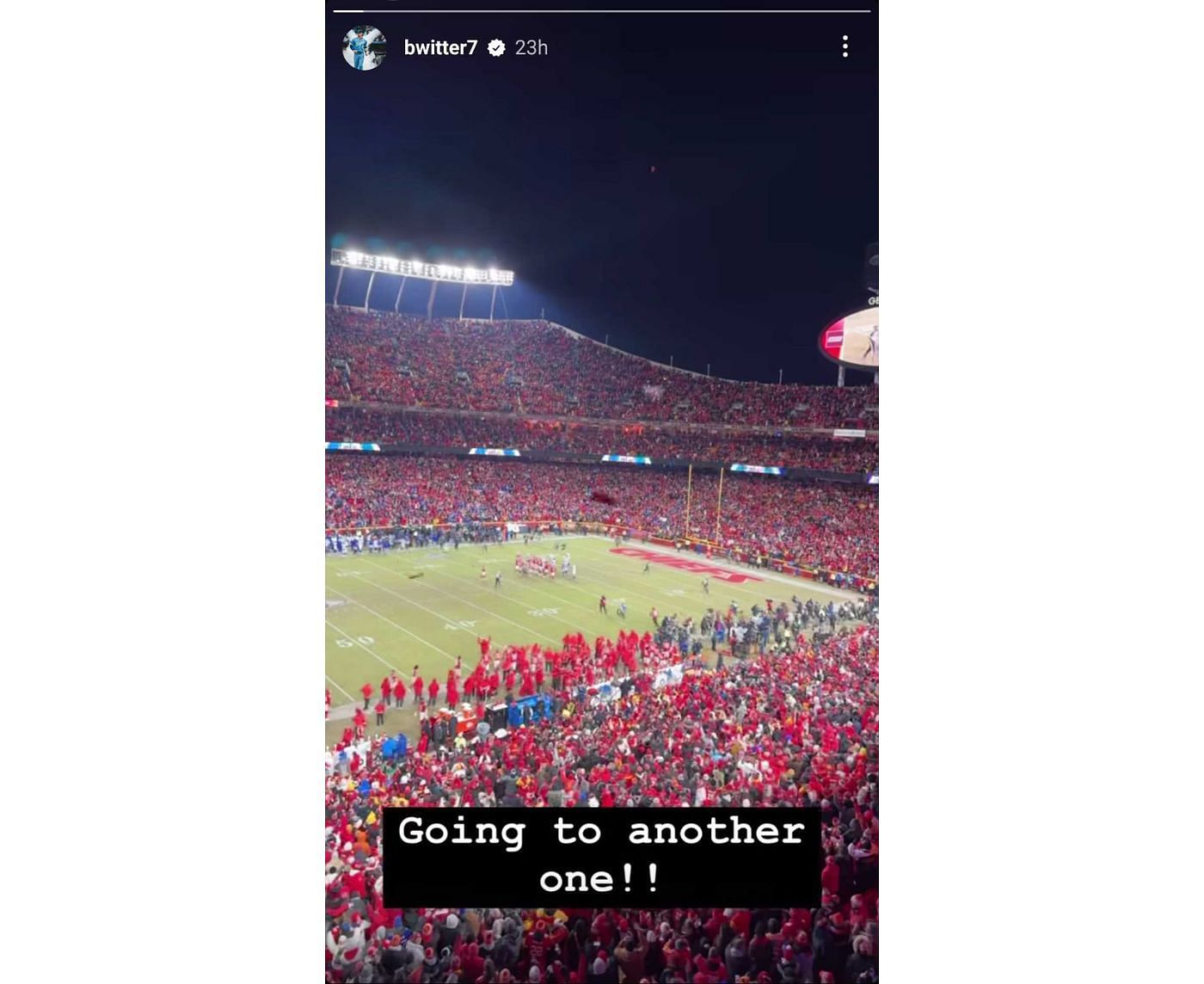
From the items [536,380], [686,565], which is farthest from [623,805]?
[686,565]

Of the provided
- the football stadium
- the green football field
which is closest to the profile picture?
the football stadium

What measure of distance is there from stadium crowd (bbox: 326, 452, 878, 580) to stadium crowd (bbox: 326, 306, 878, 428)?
8.49 ft

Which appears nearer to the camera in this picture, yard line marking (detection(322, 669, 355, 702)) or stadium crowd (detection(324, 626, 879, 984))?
stadium crowd (detection(324, 626, 879, 984))

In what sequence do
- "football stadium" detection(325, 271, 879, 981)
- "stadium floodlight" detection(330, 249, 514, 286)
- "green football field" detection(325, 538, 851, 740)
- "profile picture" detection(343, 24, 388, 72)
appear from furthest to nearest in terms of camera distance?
"stadium floodlight" detection(330, 249, 514, 286), "green football field" detection(325, 538, 851, 740), "profile picture" detection(343, 24, 388, 72), "football stadium" detection(325, 271, 879, 981)

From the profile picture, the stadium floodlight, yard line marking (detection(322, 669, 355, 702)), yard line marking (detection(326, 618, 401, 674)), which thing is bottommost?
yard line marking (detection(322, 669, 355, 702))

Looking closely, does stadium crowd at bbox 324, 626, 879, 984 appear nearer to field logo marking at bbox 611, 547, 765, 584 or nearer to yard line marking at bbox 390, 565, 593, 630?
yard line marking at bbox 390, 565, 593, 630

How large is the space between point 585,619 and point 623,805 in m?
9.70

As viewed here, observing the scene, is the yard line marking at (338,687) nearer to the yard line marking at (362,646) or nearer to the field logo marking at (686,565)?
the yard line marking at (362,646)

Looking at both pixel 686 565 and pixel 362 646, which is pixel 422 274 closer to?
pixel 686 565

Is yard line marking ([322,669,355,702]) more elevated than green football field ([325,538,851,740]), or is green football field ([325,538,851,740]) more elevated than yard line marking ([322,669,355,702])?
green football field ([325,538,851,740])

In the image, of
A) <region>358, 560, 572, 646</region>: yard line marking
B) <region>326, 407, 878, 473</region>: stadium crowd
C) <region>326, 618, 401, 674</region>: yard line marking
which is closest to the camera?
<region>326, 618, 401, 674</region>: yard line marking

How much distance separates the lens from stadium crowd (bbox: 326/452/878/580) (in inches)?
945

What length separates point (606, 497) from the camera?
26.7 meters

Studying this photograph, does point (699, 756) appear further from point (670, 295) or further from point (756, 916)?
point (670, 295)
